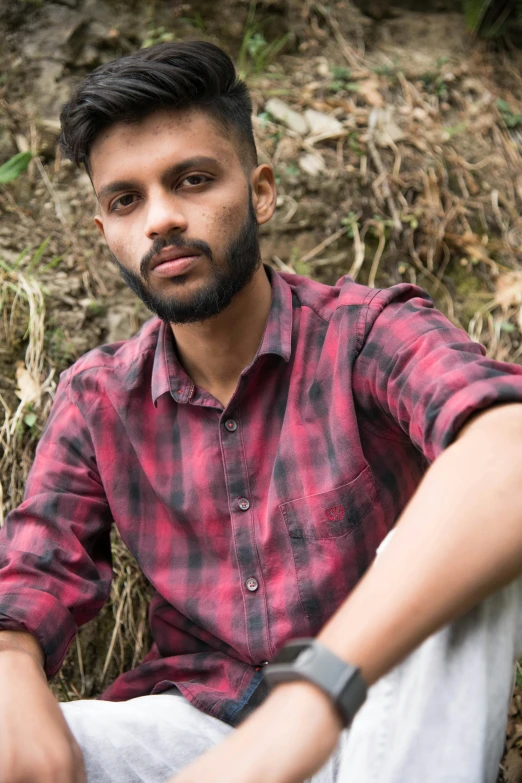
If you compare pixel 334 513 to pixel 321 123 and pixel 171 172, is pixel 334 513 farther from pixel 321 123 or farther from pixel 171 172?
pixel 321 123

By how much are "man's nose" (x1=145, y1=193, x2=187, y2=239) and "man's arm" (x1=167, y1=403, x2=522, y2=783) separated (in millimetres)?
1079

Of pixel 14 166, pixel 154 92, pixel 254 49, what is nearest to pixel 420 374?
pixel 154 92

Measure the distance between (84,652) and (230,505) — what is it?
4.11 feet

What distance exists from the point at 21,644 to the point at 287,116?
10.5 ft

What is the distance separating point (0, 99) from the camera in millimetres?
3900

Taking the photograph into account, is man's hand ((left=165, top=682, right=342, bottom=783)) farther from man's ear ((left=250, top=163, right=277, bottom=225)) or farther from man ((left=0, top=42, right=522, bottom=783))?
man's ear ((left=250, top=163, right=277, bottom=225))

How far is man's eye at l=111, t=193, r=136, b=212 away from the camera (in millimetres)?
2279

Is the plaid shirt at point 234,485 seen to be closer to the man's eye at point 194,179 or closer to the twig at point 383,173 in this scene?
the man's eye at point 194,179

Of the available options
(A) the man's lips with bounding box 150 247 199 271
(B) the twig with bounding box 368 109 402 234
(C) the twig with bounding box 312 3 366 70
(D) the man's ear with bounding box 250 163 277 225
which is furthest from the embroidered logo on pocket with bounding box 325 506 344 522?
(C) the twig with bounding box 312 3 366 70

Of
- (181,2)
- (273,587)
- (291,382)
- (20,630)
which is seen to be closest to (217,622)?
(273,587)

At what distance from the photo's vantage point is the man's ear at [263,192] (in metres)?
2.47

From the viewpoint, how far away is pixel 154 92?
7.09 ft

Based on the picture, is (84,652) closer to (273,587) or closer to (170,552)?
(170,552)

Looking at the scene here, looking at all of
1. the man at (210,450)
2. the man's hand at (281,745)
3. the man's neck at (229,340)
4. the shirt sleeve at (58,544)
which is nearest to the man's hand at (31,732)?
the man at (210,450)
